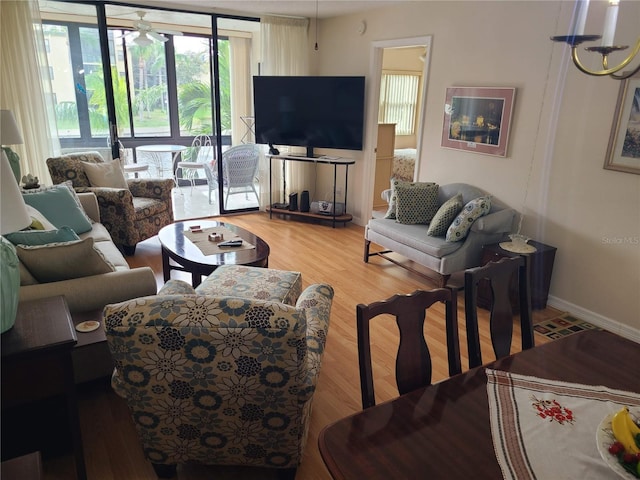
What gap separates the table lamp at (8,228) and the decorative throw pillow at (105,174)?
303 cm

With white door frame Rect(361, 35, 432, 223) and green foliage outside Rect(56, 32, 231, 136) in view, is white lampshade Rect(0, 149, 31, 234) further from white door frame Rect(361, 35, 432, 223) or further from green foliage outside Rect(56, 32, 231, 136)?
green foliage outside Rect(56, 32, 231, 136)

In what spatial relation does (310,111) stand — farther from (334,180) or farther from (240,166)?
(240,166)

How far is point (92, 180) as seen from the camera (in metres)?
4.44

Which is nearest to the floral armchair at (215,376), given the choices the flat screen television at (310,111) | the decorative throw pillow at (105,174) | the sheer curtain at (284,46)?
the decorative throw pillow at (105,174)

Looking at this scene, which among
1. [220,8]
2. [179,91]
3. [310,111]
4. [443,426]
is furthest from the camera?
[179,91]

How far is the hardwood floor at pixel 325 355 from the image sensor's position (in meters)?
1.98

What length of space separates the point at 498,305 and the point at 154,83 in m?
6.80

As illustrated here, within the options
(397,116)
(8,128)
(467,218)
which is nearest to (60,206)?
(8,128)

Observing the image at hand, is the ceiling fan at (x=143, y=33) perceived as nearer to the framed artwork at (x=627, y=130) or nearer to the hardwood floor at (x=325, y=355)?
the hardwood floor at (x=325, y=355)

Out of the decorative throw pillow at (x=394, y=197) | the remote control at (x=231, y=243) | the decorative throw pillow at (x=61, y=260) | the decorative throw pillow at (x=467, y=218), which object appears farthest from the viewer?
the decorative throw pillow at (x=394, y=197)

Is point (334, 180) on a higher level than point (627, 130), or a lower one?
lower

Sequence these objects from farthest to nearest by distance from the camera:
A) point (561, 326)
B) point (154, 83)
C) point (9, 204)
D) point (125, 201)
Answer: point (154, 83) < point (125, 201) < point (561, 326) < point (9, 204)

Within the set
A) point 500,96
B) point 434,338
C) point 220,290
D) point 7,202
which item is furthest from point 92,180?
point 500,96

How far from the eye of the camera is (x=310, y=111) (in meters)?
5.66
